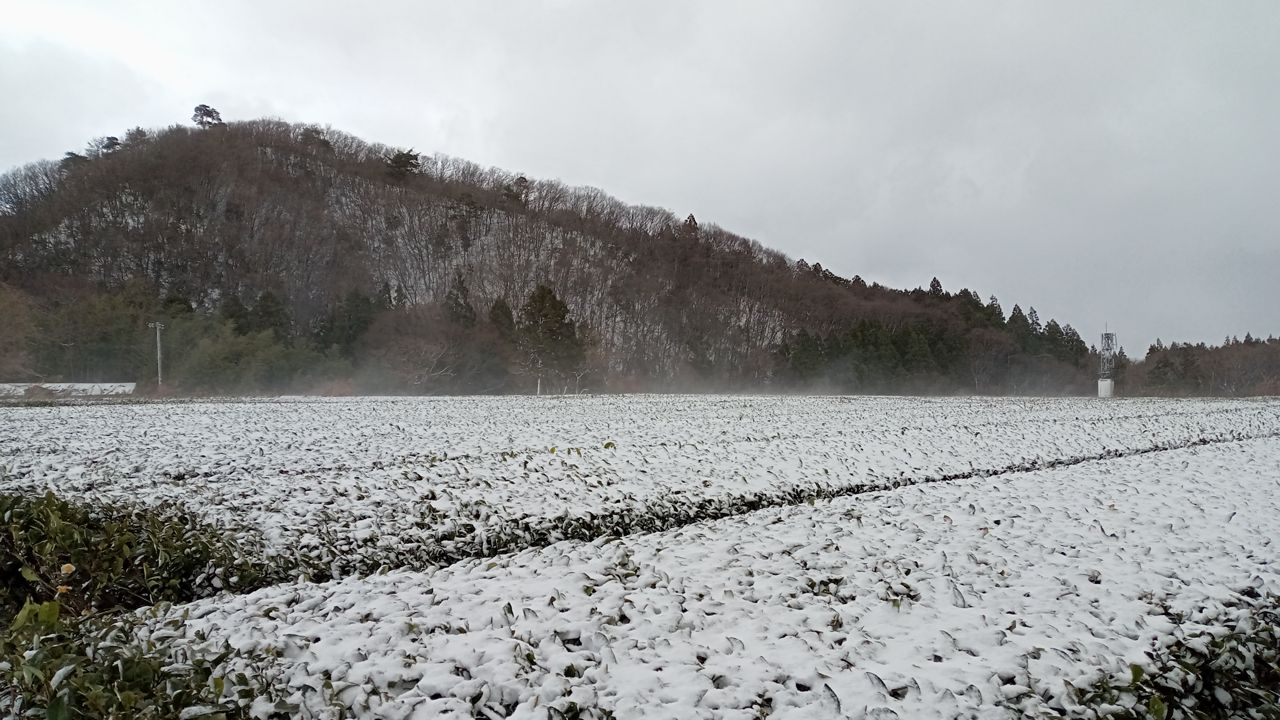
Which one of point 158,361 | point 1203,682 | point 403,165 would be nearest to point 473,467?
point 1203,682

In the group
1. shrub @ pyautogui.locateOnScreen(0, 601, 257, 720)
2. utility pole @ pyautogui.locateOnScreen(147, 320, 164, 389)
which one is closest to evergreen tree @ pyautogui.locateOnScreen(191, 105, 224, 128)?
utility pole @ pyautogui.locateOnScreen(147, 320, 164, 389)

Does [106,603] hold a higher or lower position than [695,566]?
lower

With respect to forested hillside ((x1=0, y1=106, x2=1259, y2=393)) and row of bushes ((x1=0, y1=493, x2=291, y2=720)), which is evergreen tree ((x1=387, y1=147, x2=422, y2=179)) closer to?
forested hillside ((x1=0, y1=106, x2=1259, y2=393))

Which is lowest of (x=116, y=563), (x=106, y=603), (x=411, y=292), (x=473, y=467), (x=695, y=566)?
(x=106, y=603)

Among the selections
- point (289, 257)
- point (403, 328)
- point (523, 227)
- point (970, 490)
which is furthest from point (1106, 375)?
point (289, 257)

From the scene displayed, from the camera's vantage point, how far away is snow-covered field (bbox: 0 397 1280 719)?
397 centimetres

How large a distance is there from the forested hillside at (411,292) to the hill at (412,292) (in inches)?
10.5

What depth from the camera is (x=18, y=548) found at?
7305 mm

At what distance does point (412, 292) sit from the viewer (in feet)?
286

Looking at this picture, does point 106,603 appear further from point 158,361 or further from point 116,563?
point 158,361

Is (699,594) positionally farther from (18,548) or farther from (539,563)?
(18,548)

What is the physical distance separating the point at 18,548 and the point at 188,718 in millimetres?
6030

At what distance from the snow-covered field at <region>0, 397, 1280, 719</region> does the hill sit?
132ft

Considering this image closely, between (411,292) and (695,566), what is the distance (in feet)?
288
